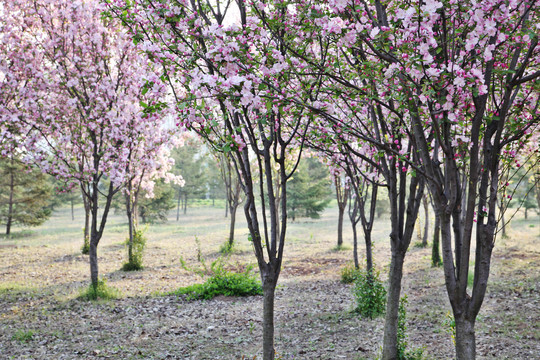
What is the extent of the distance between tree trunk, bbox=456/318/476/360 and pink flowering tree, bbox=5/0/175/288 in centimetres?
647

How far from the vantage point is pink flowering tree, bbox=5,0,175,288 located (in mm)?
7453

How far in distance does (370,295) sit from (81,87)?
22.9 ft

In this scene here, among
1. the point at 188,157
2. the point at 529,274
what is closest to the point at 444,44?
the point at 529,274

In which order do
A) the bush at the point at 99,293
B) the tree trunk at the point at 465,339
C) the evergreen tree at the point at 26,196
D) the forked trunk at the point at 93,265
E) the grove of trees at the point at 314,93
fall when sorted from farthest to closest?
1. the evergreen tree at the point at 26,196
2. the forked trunk at the point at 93,265
3. the bush at the point at 99,293
4. the tree trunk at the point at 465,339
5. the grove of trees at the point at 314,93

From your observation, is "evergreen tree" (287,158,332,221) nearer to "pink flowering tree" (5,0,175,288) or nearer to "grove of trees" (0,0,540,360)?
"pink flowering tree" (5,0,175,288)

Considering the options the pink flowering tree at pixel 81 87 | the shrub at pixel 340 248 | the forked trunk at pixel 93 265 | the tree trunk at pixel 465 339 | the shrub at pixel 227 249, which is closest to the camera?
the tree trunk at pixel 465 339

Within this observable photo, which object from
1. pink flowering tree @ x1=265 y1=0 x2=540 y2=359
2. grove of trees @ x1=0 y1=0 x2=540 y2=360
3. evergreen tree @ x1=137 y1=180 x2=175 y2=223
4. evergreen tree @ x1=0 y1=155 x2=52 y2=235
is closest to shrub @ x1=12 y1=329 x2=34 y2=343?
grove of trees @ x1=0 y1=0 x2=540 y2=360

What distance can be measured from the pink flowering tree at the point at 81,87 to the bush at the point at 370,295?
500 centimetres

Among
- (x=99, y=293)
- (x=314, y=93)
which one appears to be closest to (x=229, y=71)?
(x=314, y=93)

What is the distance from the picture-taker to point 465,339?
284 cm

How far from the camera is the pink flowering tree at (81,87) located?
745 cm

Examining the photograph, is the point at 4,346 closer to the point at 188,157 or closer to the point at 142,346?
the point at 142,346

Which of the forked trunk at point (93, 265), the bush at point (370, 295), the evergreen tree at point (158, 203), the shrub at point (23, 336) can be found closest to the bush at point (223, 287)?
the forked trunk at point (93, 265)

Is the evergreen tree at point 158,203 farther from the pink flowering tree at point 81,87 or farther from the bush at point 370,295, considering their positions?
the bush at point 370,295
